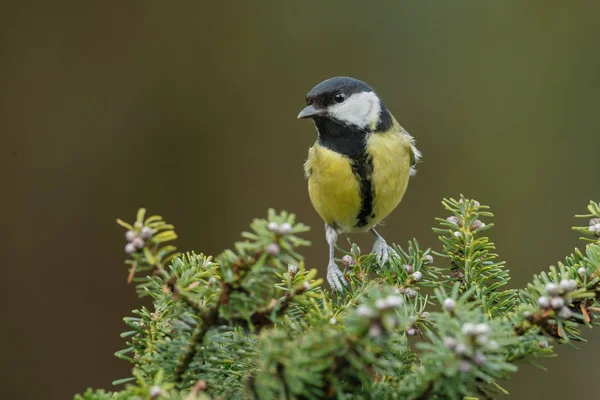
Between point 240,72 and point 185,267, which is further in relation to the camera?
point 240,72

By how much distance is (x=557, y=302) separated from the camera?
0.67 metres

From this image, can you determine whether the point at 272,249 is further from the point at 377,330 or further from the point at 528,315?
the point at 528,315

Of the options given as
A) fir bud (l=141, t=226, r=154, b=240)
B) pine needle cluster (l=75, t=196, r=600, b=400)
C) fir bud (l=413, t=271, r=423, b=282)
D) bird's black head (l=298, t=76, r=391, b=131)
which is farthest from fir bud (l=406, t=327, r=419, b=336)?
bird's black head (l=298, t=76, r=391, b=131)

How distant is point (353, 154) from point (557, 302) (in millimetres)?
930

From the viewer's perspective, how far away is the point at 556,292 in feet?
2.23

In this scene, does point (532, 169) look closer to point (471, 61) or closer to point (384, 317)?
point (471, 61)

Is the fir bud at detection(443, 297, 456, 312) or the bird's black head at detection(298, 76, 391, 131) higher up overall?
the bird's black head at detection(298, 76, 391, 131)

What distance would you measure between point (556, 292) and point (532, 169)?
2264mm

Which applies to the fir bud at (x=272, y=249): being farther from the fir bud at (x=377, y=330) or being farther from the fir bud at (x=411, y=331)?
the fir bud at (x=411, y=331)

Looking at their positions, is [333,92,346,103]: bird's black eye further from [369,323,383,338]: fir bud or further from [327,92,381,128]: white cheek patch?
[369,323,383,338]: fir bud

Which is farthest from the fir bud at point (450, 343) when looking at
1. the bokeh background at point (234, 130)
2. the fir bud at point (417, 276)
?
the bokeh background at point (234, 130)

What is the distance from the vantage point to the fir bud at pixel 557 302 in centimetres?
67

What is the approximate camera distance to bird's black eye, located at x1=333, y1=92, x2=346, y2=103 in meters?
1.59

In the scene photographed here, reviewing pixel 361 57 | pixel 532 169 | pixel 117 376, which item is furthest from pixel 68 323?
pixel 532 169
